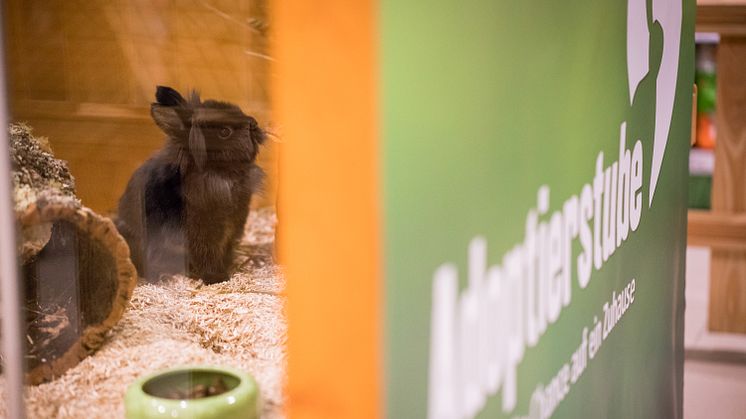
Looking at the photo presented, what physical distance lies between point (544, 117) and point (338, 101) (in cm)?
48

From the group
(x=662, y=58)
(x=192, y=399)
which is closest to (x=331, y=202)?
(x=192, y=399)

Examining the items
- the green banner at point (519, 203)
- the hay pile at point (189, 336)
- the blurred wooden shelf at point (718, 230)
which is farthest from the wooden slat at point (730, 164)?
the hay pile at point (189, 336)

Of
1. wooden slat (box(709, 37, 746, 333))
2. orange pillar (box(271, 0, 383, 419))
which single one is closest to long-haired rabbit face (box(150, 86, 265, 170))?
orange pillar (box(271, 0, 383, 419))

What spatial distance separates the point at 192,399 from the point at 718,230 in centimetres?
323

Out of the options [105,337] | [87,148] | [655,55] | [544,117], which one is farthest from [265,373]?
[655,55]

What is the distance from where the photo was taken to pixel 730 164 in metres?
3.52

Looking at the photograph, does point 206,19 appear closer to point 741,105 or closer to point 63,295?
point 63,295

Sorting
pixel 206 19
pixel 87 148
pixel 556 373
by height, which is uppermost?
pixel 206 19

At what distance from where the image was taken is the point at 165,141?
0.99m

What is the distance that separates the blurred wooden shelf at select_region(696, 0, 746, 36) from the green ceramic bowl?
125 inches

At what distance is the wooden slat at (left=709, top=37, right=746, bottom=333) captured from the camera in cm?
349

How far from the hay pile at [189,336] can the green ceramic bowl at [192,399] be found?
0.07ft

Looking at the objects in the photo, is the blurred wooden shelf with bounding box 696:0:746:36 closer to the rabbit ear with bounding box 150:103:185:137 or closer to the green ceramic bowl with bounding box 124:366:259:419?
the rabbit ear with bounding box 150:103:185:137

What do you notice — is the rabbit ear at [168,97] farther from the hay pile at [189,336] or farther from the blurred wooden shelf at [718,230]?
the blurred wooden shelf at [718,230]
